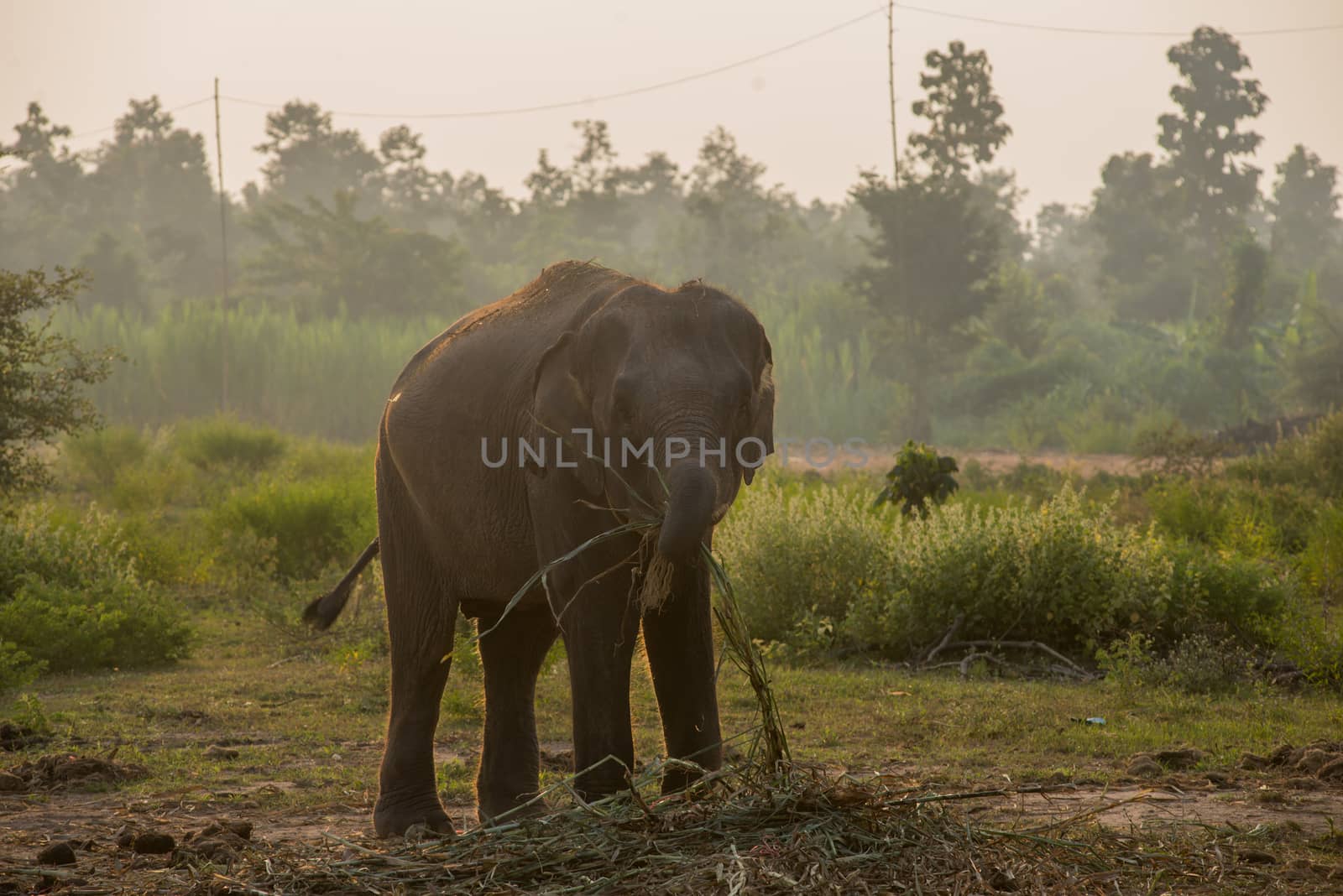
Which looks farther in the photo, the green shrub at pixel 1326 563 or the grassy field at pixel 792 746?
the green shrub at pixel 1326 563

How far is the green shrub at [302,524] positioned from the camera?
14.4 meters

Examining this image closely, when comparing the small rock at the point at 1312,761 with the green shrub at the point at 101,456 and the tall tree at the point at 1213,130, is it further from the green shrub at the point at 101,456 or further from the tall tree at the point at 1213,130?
the tall tree at the point at 1213,130

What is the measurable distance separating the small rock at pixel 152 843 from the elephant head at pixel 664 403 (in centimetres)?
197

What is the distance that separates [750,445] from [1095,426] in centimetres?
2698

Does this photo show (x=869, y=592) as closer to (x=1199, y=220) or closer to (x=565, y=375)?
(x=565, y=375)

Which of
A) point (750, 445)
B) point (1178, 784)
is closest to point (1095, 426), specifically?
point (1178, 784)

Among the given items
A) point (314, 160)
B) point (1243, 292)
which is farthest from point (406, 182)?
point (1243, 292)

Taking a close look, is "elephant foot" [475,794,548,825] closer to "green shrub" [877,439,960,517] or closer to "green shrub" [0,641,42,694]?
"green shrub" [0,641,42,694]

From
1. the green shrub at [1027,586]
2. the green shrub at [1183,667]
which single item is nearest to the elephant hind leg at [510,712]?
the green shrub at [1183,667]

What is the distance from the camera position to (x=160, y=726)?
8.35 meters

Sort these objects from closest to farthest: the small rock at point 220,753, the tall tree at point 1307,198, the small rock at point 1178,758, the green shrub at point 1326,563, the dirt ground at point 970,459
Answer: the small rock at point 1178,758 < the small rock at point 220,753 < the green shrub at point 1326,563 < the dirt ground at point 970,459 < the tall tree at point 1307,198

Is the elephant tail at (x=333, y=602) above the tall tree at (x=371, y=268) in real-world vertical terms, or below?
below

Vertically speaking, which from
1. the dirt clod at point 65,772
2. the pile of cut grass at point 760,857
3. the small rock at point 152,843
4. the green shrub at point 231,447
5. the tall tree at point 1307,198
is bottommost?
the dirt clod at point 65,772

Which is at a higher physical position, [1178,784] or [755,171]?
[755,171]
